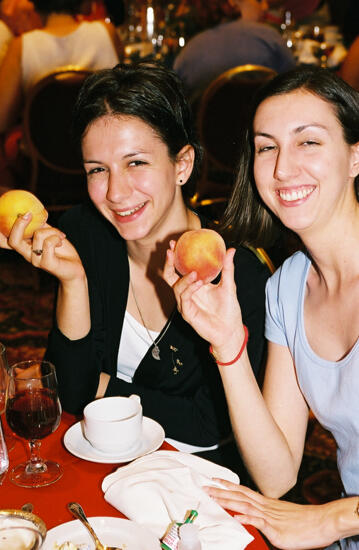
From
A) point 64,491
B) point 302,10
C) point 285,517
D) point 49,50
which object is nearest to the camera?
point 64,491

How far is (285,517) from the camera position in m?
1.33

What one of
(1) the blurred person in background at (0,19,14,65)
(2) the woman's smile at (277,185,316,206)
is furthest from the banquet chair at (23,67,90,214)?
(2) the woman's smile at (277,185,316,206)

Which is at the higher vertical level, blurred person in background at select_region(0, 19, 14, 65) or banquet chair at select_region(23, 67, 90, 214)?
blurred person in background at select_region(0, 19, 14, 65)

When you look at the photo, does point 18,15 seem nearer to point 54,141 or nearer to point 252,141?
point 54,141

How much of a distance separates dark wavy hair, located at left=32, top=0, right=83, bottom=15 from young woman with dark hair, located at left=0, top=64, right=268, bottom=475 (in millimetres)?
2350

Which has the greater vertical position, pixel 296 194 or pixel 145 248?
pixel 296 194

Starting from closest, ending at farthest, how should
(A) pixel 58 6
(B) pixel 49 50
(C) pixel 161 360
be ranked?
(C) pixel 161 360 → (A) pixel 58 6 → (B) pixel 49 50

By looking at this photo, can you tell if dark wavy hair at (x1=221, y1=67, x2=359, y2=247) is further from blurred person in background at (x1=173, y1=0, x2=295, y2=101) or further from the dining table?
blurred person in background at (x1=173, y1=0, x2=295, y2=101)

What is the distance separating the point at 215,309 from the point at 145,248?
1.79ft

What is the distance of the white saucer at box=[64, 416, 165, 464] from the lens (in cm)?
130

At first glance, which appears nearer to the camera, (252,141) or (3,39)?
(252,141)

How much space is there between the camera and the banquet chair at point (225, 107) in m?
3.66

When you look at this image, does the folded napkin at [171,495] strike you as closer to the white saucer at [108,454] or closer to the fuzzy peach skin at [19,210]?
the white saucer at [108,454]

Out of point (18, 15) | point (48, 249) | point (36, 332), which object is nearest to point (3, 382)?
point (48, 249)
